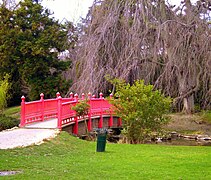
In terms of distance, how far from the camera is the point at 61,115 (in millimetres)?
16453

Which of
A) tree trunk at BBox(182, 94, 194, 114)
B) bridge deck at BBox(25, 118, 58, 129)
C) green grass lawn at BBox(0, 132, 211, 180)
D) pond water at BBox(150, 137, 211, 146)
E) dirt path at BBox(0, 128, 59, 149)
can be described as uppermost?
tree trunk at BBox(182, 94, 194, 114)

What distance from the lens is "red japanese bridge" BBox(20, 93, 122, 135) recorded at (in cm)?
1677

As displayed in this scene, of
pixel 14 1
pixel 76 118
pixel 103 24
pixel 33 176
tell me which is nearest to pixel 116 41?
pixel 103 24

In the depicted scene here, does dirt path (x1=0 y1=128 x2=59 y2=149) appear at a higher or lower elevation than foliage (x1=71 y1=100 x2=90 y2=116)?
lower

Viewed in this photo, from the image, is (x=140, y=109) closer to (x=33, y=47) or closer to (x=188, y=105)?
(x=188, y=105)

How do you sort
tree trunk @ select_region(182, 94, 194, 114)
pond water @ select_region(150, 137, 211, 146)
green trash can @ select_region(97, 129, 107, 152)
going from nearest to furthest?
1. green trash can @ select_region(97, 129, 107, 152)
2. pond water @ select_region(150, 137, 211, 146)
3. tree trunk @ select_region(182, 94, 194, 114)

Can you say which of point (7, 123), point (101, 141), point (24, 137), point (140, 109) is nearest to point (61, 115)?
point (24, 137)

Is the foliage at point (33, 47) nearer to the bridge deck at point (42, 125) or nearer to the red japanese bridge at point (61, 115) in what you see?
the red japanese bridge at point (61, 115)

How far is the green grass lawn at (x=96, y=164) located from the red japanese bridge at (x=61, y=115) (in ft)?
16.4

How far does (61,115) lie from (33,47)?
12195mm

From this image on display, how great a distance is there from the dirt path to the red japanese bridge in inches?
41.8

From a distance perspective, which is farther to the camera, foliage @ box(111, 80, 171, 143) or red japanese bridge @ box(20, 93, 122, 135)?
red japanese bridge @ box(20, 93, 122, 135)

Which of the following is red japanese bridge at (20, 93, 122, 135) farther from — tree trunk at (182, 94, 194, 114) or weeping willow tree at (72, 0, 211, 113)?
tree trunk at (182, 94, 194, 114)

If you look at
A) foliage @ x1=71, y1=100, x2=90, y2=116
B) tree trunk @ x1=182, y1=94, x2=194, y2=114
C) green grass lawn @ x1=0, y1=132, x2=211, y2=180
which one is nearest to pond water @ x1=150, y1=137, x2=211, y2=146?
foliage @ x1=71, y1=100, x2=90, y2=116
